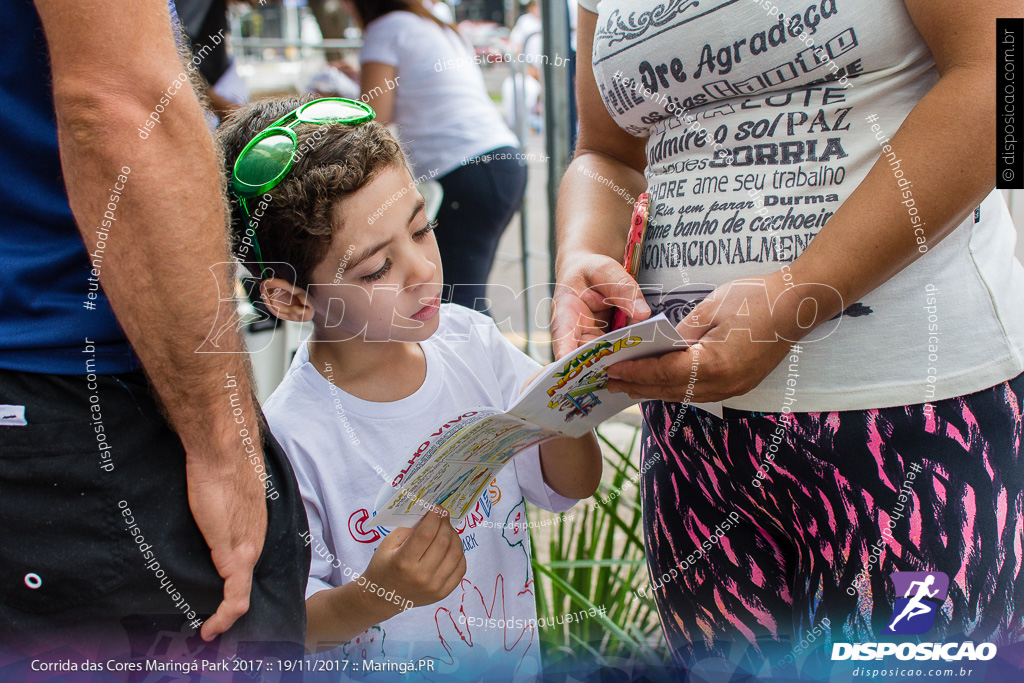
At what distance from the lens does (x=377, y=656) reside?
106cm

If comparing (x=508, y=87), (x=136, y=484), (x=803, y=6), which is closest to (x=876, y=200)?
(x=803, y=6)

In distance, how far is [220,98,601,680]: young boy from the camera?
1051 millimetres

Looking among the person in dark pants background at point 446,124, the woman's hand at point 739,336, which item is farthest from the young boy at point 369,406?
the person in dark pants background at point 446,124

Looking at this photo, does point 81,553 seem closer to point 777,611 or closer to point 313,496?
point 313,496

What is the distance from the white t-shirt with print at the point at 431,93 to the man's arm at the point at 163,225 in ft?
4.83

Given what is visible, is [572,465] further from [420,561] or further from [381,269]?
[381,269]

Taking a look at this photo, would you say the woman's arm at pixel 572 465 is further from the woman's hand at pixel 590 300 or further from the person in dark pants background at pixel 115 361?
the person in dark pants background at pixel 115 361

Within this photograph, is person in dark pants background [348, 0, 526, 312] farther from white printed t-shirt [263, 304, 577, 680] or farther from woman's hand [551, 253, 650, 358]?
woman's hand [551, 253, 650, 358]

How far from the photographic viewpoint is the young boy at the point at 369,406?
1.05m

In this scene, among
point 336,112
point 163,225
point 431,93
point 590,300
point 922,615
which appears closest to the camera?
point 163,225

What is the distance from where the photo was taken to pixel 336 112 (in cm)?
113

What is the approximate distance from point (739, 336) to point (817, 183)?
20 centimetres

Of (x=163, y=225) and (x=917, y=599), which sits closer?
(x=163, y=225)

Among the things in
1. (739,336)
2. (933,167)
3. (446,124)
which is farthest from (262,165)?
(446,124)
